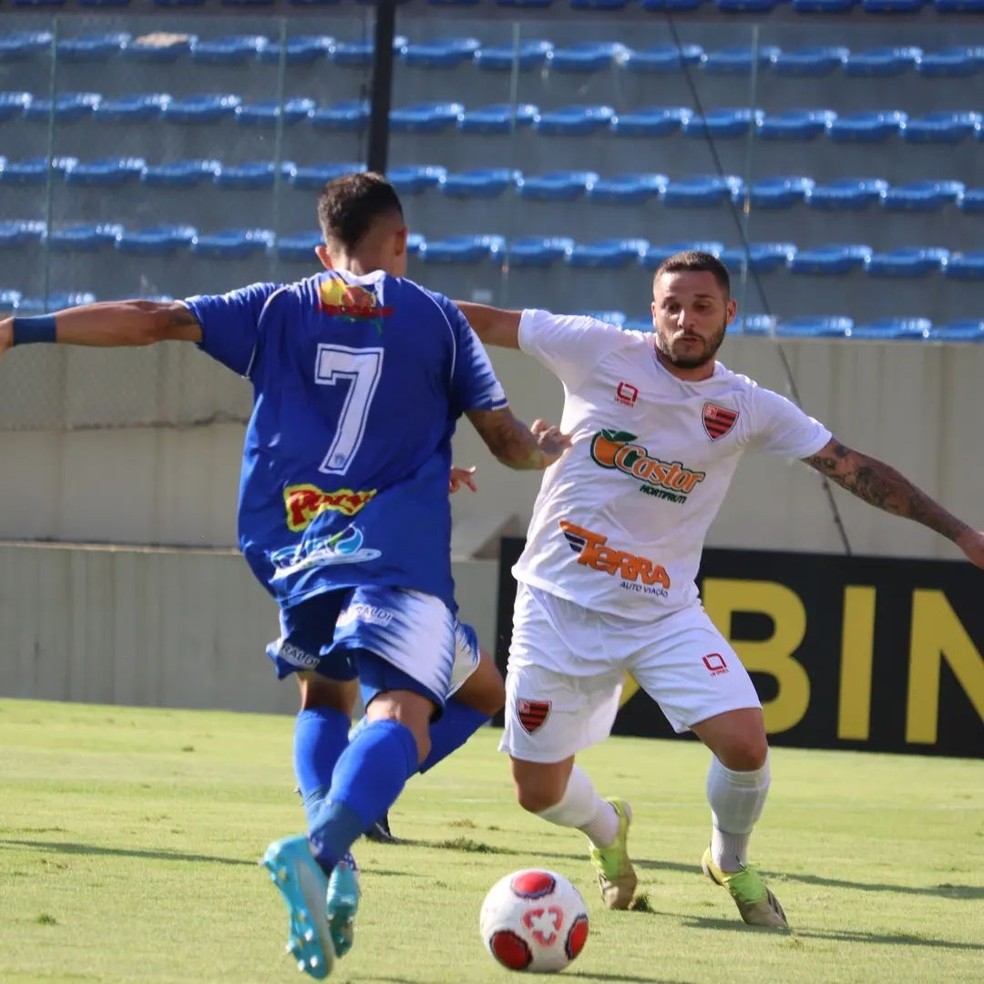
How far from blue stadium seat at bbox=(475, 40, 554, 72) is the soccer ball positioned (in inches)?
464

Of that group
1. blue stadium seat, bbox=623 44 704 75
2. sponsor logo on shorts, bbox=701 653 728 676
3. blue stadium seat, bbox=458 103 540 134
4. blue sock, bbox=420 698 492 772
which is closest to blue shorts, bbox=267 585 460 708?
blue sock, bbox=420 698 492 772

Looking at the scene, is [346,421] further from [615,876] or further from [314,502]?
[615,876]

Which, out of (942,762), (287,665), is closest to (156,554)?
(942,762)

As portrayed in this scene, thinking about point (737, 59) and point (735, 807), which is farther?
point (737, 59)

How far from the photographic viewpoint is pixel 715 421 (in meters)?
5.46

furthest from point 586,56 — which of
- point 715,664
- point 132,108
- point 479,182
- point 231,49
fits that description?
point 715,664

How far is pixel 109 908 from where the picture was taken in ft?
15.3

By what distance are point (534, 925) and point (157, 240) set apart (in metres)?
11.6

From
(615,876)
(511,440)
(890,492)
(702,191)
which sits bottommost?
(615,876)

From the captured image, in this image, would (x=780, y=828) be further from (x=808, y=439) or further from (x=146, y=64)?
(x=146, y=64)

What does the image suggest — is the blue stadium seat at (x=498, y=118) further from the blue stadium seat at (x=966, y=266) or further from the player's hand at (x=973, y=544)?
the player's hand at (x=973, y=544)

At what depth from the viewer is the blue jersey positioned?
4027 mm

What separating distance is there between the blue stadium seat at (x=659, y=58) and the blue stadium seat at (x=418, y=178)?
179 cm

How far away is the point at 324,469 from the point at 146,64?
12312 millimetres
